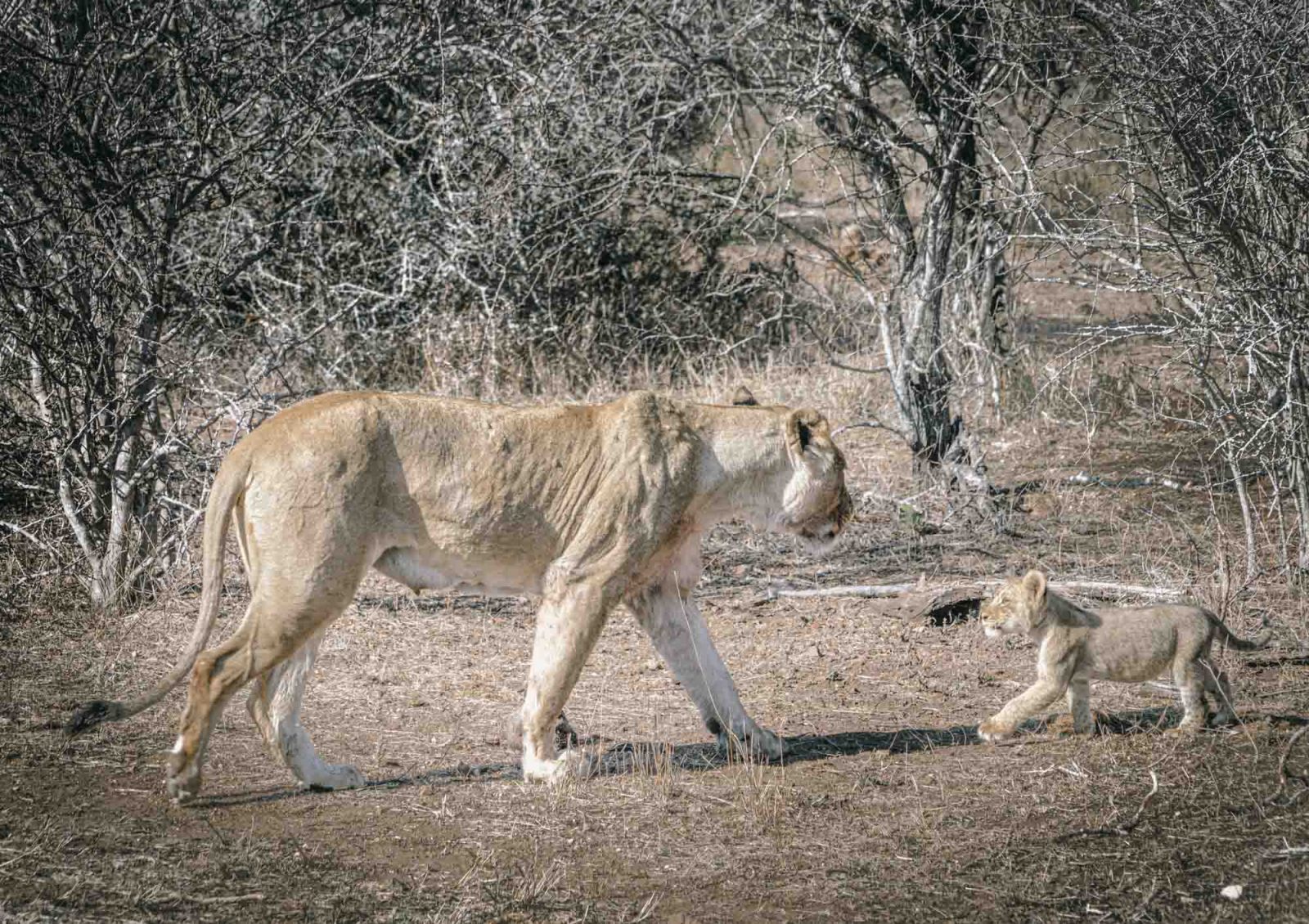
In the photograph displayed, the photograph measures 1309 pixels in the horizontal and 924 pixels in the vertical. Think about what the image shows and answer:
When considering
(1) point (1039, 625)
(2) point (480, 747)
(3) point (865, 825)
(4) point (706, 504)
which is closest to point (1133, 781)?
(1) point (1039, 625)

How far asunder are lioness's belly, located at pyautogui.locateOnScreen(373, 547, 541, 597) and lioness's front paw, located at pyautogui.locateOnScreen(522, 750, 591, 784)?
2.32 feet

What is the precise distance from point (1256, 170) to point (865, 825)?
4.52 m

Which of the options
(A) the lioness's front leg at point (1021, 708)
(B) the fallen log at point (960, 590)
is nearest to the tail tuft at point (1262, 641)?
(B) the fallen log at point (960, 590)

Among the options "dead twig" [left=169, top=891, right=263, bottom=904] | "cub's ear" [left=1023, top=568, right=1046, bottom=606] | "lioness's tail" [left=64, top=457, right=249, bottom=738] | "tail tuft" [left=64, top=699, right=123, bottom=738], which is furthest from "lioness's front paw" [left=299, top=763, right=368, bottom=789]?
"cub's ear" [left=1023, top=568, right=1046, bottom=606]

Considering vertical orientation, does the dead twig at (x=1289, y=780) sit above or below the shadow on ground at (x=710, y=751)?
above

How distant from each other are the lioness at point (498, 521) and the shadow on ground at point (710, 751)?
15 centimetres

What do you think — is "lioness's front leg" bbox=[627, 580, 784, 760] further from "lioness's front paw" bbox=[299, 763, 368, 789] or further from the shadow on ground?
"lioness's front paw" bbox=[299, 763, 368, 789]

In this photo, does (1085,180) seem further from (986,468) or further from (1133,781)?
(1133,781)

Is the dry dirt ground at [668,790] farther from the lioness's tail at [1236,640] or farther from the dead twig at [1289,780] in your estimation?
the lioness's tail at [1236,640]

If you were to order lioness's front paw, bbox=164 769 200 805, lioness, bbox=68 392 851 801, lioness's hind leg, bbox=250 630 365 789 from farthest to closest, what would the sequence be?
lioness's hind leg, bbox=250 630 365 789 < lioness, bbox=68 392 851 801 < lioness's front paw, bbox=164 769 200 805

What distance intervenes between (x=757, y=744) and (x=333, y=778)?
1.81m

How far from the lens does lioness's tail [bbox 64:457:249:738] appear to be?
18.2ft

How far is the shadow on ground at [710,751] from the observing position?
5918 millimetres

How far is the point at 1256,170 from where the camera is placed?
25.8ft
